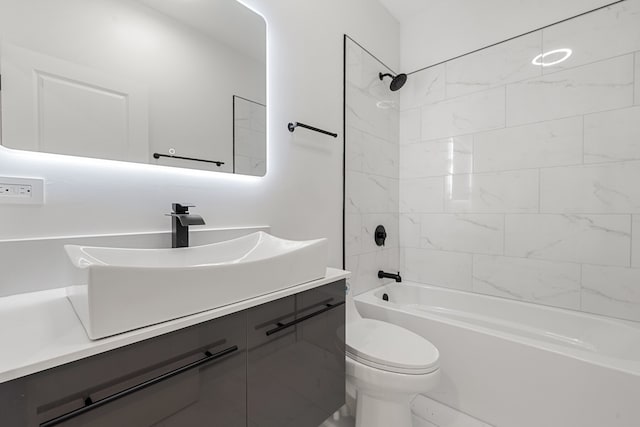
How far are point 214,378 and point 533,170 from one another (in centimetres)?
224

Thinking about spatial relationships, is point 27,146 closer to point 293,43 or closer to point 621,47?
point 293,43

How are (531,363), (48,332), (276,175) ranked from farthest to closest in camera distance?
(276,175) → (531,363) → (48,332)

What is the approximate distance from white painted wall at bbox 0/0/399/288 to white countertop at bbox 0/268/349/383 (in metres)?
0.23

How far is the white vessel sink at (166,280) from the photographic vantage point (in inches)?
24.0

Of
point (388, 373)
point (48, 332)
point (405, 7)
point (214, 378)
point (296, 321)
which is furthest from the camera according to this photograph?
point (405, 7)

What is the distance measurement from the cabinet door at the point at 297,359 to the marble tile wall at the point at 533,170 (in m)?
1.48

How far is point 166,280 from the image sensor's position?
702 millimetres

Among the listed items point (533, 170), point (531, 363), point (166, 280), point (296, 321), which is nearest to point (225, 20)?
point (166, 280)

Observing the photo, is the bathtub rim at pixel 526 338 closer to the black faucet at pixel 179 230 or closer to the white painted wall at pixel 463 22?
the black faucet at pixel 179 230

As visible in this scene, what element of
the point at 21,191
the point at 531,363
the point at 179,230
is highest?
the point at 21,191

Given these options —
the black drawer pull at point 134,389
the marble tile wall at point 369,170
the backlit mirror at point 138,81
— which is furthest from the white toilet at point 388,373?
the backlit mirror at point 138,81

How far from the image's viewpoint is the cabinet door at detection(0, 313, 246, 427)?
537mm

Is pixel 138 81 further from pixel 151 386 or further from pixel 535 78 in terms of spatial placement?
pixel 535 78

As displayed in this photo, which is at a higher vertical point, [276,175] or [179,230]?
[276,175]
